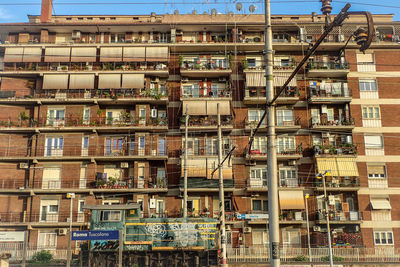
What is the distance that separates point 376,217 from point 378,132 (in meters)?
8.84

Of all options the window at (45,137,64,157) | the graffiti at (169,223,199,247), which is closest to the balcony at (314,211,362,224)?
the graffiti at (169,223,199,247)

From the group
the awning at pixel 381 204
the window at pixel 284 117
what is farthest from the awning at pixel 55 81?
the awning at pixel 381 204

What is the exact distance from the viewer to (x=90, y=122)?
41875 mm

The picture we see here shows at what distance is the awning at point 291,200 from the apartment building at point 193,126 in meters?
0.11

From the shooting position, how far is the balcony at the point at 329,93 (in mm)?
42125

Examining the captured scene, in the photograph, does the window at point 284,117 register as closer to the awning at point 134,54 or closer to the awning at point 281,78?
the awning at point 281,78

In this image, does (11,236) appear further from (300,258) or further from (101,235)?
(300,258)

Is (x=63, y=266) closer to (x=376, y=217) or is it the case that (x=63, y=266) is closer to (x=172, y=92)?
(x=172, y=92)

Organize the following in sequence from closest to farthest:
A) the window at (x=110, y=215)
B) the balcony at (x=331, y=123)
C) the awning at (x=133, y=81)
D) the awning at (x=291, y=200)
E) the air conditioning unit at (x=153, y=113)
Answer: the window at (x=110, y=215), the awning at (x=291, y=200), the balcony at (x=331, y=123), the awning at (x=133, y=81), the air conditioning unit at (x=153, y=113)

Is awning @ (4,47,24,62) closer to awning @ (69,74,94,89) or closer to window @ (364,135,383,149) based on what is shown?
awning @ (69,74,94,89)

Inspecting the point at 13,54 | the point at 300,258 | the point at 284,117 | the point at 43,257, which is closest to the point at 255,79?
the point at 284,117

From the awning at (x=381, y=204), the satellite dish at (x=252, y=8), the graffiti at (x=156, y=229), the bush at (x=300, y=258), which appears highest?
the satellite dish at (x=252, y=8)

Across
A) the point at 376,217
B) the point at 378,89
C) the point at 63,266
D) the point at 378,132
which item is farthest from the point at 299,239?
the point at 63,266

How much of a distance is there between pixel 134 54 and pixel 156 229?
20.2 metres
